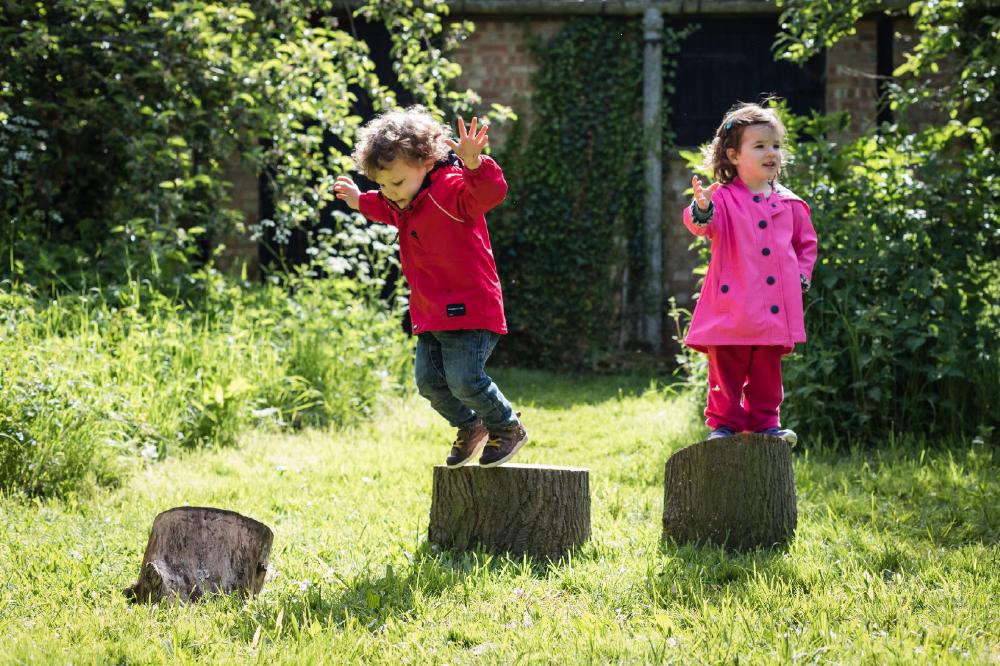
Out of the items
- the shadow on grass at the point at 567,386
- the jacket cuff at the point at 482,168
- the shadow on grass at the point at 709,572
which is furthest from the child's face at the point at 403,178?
the shadow on grass at the point at 567,386

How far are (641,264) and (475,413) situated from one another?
20.7 feet

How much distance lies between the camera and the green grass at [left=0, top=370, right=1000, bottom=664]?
9.53 feet

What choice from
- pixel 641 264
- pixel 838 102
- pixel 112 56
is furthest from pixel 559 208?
pixel 112 56

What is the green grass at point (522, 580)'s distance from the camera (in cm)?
291

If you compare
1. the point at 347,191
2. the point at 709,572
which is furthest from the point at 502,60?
the point at 709,572

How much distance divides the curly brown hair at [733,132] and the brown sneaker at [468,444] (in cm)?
148

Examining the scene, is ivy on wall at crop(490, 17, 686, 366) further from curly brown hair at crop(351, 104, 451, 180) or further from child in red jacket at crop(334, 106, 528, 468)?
curly brown hair at crop(351, 104, 451, 180)

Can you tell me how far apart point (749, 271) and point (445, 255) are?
126 cm

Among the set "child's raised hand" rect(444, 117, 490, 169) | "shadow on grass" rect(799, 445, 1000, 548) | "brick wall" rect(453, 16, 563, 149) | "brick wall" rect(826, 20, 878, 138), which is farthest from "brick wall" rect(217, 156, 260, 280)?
"child's raised hand" rect(444, 117, 490, 169)

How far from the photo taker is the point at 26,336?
221 inches

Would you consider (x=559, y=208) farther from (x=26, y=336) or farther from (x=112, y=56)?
(x=26, y=336)

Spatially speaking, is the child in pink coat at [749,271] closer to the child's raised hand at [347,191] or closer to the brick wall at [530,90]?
the child's raised hand at [347,191]

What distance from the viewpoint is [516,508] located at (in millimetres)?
3855

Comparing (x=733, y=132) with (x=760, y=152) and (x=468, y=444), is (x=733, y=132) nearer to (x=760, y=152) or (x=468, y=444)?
(x=760, y=152)
